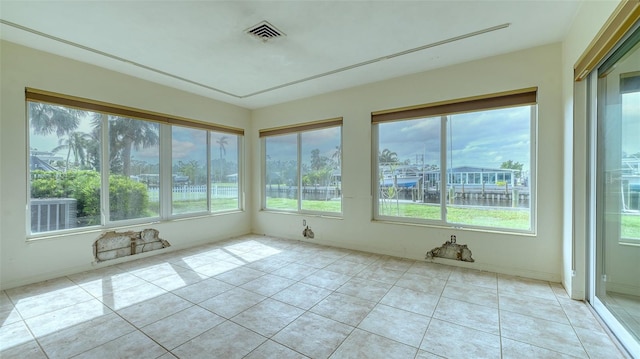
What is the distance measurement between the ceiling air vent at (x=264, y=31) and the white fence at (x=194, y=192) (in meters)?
3.14

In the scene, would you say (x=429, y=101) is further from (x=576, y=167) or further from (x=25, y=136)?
(x=25, y=136)

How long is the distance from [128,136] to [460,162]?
16.7 ft

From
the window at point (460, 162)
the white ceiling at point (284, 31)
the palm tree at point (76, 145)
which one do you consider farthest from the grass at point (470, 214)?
the palm tree at point (76, 145)

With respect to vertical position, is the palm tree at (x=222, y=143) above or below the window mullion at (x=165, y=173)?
above

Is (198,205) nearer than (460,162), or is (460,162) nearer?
(460,162)

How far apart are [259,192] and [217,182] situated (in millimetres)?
941

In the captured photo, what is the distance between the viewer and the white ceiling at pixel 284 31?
2.37 meters

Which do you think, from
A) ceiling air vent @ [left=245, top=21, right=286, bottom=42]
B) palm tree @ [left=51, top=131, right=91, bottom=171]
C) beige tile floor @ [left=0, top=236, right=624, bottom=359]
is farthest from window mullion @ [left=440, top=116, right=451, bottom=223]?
palm tree @ [left=51, top=131, right=91, bottom=171]

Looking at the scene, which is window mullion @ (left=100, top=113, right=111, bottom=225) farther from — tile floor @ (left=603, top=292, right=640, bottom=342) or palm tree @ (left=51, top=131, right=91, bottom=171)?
tile floor @ (left=603, top=292, right=640, bottom=342)

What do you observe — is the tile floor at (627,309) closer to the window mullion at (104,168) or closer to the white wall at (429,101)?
the white wall at (429,101)

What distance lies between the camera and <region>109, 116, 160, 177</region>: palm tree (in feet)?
12.6

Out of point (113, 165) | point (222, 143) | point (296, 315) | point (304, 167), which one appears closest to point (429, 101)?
point (304, 167)

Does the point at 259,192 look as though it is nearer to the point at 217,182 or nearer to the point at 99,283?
the point at 217,182

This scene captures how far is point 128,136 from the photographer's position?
3990 millimetres
